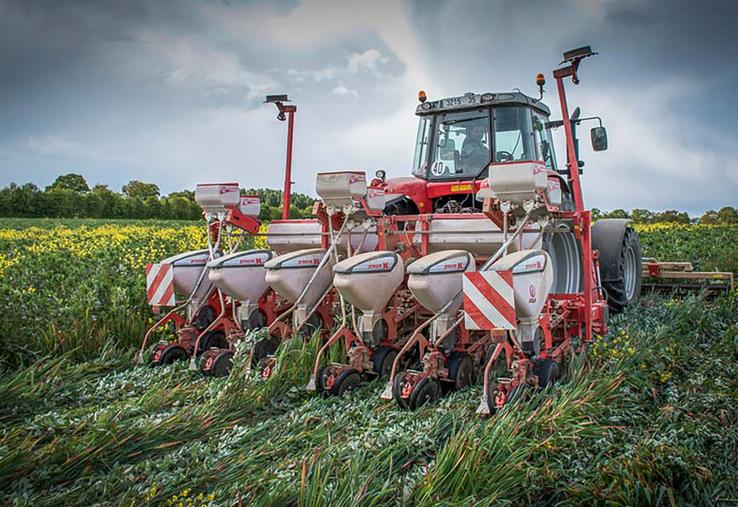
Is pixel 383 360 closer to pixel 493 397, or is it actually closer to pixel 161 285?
pixel 493 397

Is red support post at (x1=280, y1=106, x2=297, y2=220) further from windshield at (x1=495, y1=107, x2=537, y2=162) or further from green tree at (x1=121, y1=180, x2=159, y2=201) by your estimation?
green tree at (x1=121, y1=180, x2=159, y2=201)

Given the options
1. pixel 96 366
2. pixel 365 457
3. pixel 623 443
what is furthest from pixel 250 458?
pixel 96 366

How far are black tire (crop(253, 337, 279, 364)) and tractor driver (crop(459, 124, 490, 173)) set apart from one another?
2.78 meters

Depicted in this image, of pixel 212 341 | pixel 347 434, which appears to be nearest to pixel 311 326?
pixel 212 341

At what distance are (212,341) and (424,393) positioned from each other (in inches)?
97.8

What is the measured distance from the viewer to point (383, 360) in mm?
5277

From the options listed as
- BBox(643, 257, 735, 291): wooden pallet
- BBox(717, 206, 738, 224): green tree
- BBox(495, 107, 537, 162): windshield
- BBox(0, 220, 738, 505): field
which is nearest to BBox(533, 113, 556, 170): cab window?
BBox(495, 107, 537, 162): windshield

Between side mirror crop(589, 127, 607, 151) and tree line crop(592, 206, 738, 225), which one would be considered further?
tree line crop(592, 206, 738, 225)

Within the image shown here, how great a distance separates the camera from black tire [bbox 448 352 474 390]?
485 cm

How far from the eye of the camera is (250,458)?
362cm

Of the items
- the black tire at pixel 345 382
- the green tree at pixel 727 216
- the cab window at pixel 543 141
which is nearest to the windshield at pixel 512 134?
the cab window at pixel 543 141

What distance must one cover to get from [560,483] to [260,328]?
335 cm

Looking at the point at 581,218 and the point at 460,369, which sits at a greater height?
the point at 581,218

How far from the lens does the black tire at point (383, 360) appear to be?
525 cm
